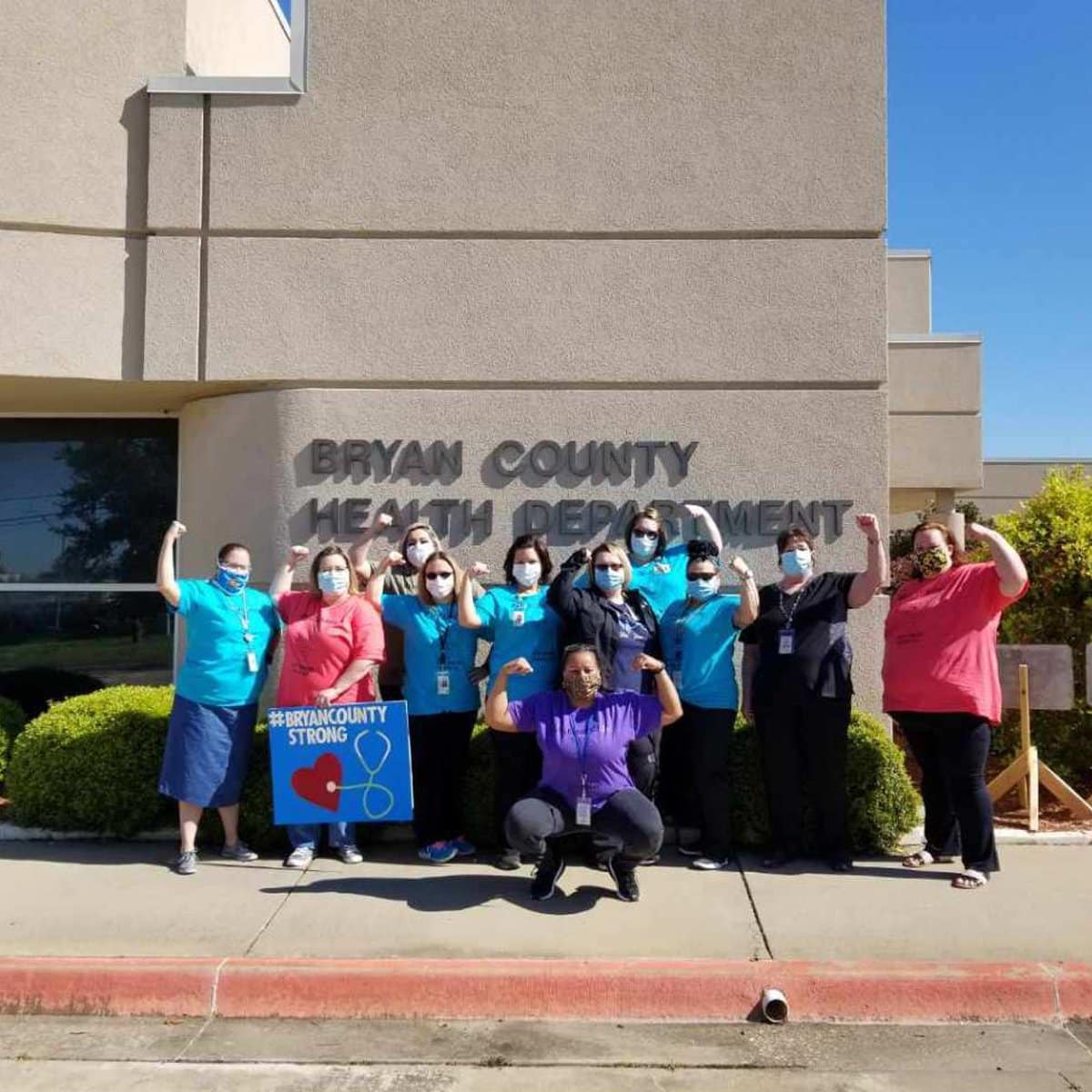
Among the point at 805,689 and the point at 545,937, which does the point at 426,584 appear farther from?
Result: the point at 805,689

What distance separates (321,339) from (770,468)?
3.35 metres

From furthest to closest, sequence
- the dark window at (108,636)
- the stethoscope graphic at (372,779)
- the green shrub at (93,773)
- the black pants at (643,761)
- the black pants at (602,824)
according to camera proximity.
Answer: the dark window at (108,636), the green shrub at (93,773), the stethoscope graphic at (372,779), the black pants at (643,761), the black pants at (602,824)

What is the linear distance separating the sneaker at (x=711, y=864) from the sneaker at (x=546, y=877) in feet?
3.02

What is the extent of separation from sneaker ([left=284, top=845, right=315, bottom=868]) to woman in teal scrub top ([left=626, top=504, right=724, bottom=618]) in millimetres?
2443

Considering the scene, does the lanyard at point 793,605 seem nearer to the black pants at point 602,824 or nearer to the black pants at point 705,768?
the black pants at point 705,768

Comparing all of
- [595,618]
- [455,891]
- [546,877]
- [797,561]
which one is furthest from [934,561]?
[455,891]

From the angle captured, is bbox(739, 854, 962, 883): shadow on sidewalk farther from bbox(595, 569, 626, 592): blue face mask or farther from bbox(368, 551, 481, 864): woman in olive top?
bbox(595, 569, 626, 592): blue face mask

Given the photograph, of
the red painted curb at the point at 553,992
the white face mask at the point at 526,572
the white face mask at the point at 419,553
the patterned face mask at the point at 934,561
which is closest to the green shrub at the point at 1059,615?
the patterned face mask at the point at 934,561

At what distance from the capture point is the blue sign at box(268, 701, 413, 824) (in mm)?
6164

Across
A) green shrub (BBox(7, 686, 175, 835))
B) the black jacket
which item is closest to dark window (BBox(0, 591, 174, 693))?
green shrub (BBox(7, 686, 175, 835))

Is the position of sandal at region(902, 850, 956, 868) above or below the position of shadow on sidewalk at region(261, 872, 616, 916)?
above

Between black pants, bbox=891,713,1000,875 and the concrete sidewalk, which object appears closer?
the concrete sidewalk

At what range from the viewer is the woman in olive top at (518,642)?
6.28 m

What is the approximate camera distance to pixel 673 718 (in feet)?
19.0
